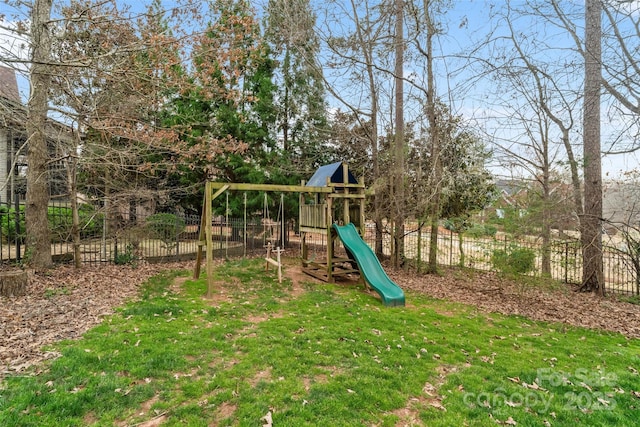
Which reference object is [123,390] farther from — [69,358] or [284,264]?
[284,264]

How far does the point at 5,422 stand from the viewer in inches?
102

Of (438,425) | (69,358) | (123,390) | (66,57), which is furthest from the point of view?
(66,57)

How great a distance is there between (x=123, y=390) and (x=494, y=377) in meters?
3.68

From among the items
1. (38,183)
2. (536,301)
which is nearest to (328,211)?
(536,301)

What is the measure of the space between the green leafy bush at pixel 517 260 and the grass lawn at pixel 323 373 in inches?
60.5

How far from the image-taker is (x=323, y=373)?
3629mm

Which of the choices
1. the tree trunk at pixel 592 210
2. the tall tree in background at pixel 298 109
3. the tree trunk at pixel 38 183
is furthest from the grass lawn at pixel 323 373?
the tall tree in background at pixel 298 109

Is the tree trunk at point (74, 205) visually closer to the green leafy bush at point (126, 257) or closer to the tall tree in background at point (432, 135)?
the green leafy bush at point (126, 257)

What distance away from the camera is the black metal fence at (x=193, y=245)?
7.80 m

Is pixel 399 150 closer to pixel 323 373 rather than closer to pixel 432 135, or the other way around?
pixel 432 135

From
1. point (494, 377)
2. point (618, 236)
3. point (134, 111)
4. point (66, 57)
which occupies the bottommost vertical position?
point (494, 377)

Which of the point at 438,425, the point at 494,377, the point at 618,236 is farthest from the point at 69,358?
the point at 618,236

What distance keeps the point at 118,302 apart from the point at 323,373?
4171mm

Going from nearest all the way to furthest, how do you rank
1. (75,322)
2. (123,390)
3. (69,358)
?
1. (123,390)
2. (69,358)
3. (75,322)
